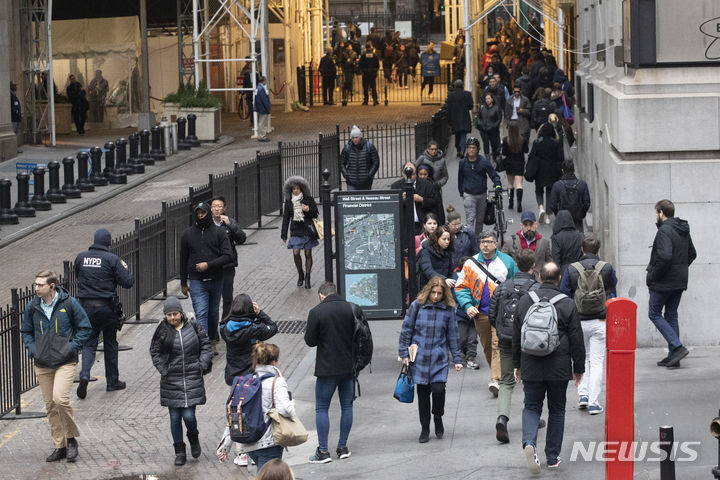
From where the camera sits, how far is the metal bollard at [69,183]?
2556 cm

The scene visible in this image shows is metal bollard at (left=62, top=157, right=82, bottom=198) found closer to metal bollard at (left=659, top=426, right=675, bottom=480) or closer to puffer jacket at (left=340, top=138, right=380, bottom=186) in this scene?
puffer jacket at (left=340, top=138, right=380, bottom=186)

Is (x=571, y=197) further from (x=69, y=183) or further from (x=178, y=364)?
(x=69, y=183)

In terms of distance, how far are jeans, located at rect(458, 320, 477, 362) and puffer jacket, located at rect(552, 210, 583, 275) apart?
1.24 meters

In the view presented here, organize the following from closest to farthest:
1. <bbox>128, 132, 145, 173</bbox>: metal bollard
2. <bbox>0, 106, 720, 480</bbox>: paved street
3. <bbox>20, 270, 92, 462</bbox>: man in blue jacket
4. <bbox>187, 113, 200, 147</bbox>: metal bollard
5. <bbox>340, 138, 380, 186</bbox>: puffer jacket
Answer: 1. <bbox>0, 106, 720, 480</bbox>: paved street
2. <bbox>20, 270, 92, 462</bbox>: man in blue jacket
3. <bbox>340, 138, 380, 186</bbox>: puffer jacket
4. <bbox>128, 132, 145, 173</bbox>: metal bollard
5. <bbox>187, 113, 200, 147</bbox>: metal bollard

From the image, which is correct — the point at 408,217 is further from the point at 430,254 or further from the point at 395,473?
the point at 395,473

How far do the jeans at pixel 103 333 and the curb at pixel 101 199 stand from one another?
9038 mm

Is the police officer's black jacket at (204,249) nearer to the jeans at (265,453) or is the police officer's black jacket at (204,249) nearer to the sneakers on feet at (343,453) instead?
the sneakers on feet at (343,453)

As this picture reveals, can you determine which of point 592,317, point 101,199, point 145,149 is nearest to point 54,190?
point 101,199

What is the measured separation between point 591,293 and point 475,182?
718 cm

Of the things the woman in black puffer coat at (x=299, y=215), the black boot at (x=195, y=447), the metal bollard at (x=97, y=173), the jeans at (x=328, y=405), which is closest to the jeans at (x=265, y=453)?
the jeans at (x=328, y=405)

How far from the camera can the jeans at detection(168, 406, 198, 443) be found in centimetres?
1100

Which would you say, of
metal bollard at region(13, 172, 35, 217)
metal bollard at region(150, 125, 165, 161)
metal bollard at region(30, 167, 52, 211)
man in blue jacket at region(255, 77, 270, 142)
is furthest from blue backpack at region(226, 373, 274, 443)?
man in blue jacket at region(255, 77, 270, 142)

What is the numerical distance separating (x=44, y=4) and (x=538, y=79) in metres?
14.0

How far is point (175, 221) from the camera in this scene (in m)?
17.9
